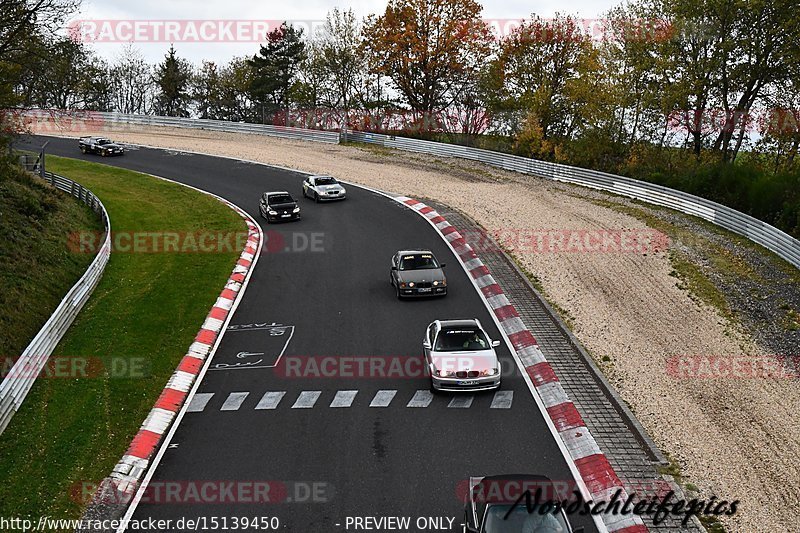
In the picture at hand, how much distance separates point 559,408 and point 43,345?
1304 cm

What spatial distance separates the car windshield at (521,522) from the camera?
32.9 feet

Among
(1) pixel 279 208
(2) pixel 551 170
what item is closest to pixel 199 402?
(1) pixel 279 208

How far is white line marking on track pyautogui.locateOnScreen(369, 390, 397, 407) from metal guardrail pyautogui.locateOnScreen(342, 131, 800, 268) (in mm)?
16774

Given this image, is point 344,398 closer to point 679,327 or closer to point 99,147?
point 679,327

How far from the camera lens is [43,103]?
27.6 metres

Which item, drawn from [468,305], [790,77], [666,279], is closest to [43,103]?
[468,305]

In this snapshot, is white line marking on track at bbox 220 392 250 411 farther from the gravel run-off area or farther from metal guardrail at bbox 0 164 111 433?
the gravel run-off area

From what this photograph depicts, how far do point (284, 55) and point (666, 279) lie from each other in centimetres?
6148

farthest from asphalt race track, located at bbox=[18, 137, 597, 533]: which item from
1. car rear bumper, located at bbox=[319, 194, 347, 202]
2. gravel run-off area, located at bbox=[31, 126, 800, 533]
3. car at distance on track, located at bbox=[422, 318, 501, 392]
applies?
car rear bumper, located at bbox=[319, 194, 347, 202]

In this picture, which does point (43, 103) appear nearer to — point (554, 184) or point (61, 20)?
point (61, 20)

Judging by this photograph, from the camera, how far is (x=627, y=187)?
36406mm

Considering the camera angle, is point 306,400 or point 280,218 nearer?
point 306,400

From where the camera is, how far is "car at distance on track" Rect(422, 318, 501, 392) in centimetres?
1575

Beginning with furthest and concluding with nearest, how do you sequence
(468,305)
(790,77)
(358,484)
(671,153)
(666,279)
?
1. (671,153)
2. (790,77)
3. (666,279)
4. (468,305)
5. (358,484)
